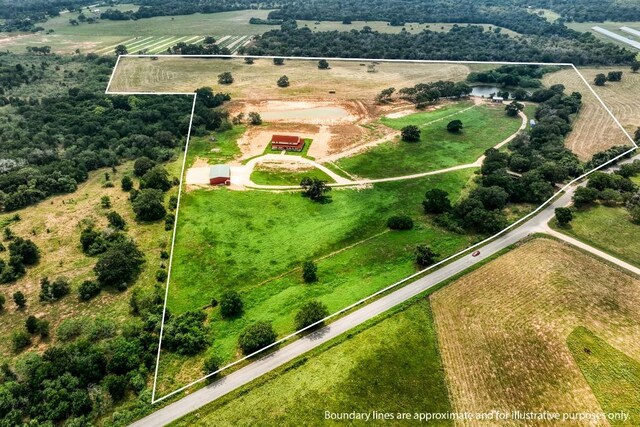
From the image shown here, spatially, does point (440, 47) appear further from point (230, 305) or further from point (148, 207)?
point (230, 305)

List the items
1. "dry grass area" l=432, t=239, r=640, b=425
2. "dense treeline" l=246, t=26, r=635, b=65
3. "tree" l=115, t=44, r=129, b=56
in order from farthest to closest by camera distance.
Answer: "tree" l=115, t=44, r=129, b=56 → "dense treeline" l=246, t=26, r=635, b=65 → "dry grass area" l=432, t=239, r=640, b=425

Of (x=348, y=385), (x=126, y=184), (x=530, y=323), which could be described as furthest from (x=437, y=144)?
(x=348, y=385)

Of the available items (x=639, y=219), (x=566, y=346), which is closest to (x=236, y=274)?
(x=566, y=346)

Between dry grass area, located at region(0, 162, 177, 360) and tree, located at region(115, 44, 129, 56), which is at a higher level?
tree, located at region(115, 44, 129, 56)

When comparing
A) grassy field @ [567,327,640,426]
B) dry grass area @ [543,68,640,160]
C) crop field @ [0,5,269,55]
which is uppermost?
crop field @ [0,5,269,55]

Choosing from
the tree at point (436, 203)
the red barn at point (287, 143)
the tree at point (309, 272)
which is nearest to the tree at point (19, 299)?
the tree at point (309, 272)

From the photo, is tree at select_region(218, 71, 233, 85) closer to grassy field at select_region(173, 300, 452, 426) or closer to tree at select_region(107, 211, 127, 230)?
tree at select_region(107, 211, 127, 230)

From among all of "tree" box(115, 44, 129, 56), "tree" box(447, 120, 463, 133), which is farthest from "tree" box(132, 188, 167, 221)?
"tree" box(115, 44, 129, 56)
